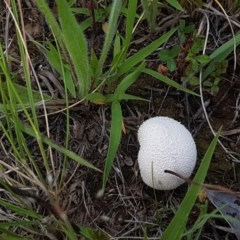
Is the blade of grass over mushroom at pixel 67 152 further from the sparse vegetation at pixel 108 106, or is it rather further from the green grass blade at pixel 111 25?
the green grass blade at pixel 111 25

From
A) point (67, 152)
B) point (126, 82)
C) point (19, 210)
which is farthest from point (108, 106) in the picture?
point (19, 210)

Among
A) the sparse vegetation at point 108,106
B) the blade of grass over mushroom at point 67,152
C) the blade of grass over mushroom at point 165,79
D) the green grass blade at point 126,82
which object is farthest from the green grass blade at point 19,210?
the blade of grass over mushroom at point 165,79

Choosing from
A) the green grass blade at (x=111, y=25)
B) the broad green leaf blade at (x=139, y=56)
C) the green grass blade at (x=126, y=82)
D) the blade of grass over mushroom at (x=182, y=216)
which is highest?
the green grass blade at (x=111, y=25)

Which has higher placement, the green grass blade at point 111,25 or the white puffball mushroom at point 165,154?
the green grass blade at point 111,25

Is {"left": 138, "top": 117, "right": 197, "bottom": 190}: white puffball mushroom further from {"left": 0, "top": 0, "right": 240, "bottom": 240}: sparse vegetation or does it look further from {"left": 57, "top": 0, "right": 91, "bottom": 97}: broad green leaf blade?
{"left": 57, "top": 0, "right": 91, "bottom": 97}: broad green leaf blade

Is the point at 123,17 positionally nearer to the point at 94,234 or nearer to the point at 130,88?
the point at 130,88

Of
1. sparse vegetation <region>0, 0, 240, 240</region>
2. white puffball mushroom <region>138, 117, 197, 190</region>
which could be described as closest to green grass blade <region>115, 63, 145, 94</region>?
sparse vegetation <region>0, 0, 240, 240</region>

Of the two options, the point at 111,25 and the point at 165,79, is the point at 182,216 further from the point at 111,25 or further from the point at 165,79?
the point at 111,25

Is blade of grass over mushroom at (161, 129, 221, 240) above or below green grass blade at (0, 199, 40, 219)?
below
